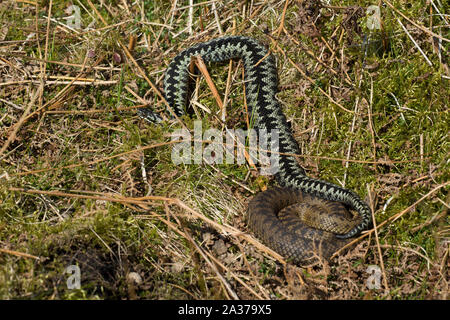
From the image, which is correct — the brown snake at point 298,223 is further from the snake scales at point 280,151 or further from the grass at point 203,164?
the grass at point 203,164

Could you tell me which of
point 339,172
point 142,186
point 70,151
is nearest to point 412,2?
point 339,172

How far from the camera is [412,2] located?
515 centimetres

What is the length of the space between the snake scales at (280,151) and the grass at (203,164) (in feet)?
0.47

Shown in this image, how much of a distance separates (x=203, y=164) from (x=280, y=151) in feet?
3.02

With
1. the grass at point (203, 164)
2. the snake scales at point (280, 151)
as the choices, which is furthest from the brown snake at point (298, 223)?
the grass at point (203, 164)

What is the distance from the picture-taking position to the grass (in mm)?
3783

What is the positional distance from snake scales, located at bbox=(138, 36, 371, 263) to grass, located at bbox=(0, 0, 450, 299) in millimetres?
144

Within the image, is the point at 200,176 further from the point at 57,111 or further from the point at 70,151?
the point at 57,111

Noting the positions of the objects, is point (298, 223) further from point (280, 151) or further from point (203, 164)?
point (203, 164)

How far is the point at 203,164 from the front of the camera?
16.1 feet

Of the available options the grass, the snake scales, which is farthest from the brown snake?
the grass

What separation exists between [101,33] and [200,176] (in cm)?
266

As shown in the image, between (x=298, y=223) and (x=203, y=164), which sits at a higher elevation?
(x=203, y=164)

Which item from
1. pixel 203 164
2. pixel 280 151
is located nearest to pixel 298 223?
pixel 280 151
